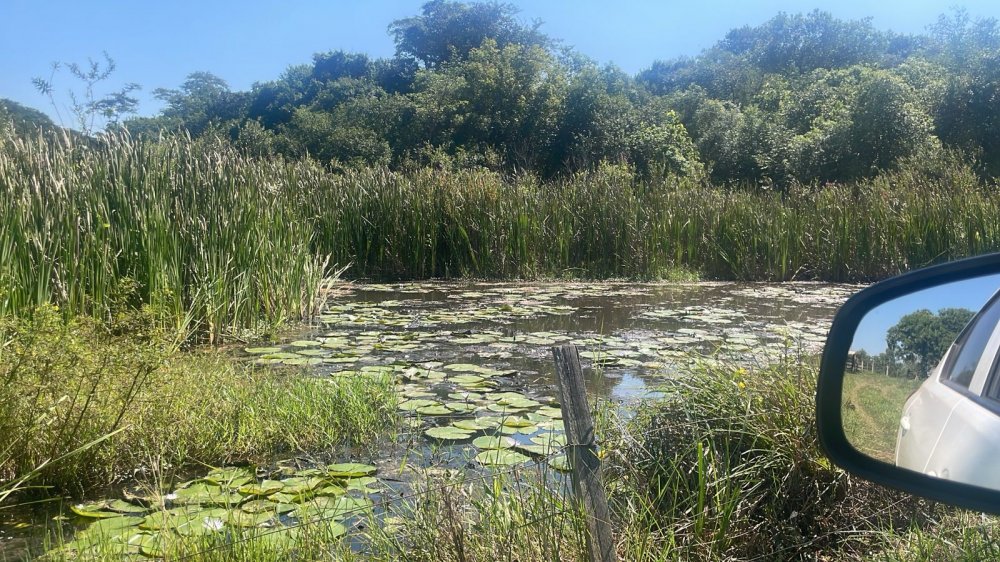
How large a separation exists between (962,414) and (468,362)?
4.62m

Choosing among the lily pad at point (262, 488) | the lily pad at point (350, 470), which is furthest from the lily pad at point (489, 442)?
the lily pad at point (262, 488)

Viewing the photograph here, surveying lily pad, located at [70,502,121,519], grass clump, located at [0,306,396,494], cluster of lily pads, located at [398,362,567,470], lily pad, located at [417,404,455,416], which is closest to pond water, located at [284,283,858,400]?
cluster of lily pads, located at [398,362,567,470]

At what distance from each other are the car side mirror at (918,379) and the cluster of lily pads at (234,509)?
1564 millimetres

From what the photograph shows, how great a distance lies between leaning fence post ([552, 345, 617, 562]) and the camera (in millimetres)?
2039

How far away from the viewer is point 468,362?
561 centimetres

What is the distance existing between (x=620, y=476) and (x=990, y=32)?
3076 centimetres

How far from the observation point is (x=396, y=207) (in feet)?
37.3

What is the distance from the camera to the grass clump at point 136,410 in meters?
2.96

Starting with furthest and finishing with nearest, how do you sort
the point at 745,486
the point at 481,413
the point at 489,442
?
the point at 481,413 < the point at 489,442 < the point at 745,486

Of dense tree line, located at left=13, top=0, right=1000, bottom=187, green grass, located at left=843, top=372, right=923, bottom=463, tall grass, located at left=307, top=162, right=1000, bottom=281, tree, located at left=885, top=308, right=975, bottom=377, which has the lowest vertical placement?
green grass, located at left=843, top=372, right=923, bottom=463

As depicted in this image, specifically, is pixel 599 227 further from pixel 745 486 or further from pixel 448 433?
pixel 745 486

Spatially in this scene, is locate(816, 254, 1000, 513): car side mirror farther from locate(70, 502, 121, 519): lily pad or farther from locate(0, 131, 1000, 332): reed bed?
locate(0, 131, 1000, 332): reed bed

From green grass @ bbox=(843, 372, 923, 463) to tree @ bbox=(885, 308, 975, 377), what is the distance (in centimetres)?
4

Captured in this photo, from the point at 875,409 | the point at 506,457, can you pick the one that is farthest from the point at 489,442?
the point at 875,409
